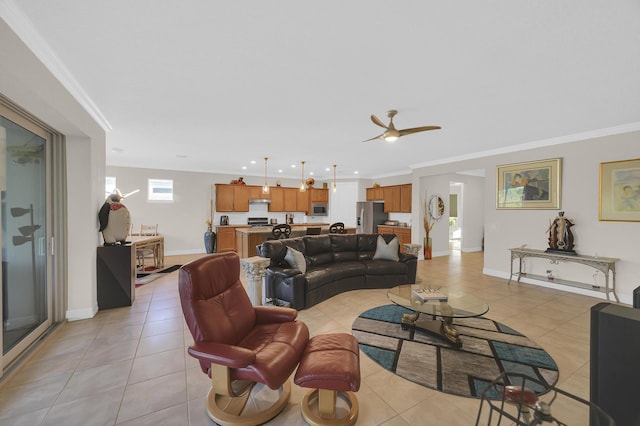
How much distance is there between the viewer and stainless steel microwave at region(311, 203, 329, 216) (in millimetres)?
9914

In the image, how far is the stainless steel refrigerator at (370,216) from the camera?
8.96 meters

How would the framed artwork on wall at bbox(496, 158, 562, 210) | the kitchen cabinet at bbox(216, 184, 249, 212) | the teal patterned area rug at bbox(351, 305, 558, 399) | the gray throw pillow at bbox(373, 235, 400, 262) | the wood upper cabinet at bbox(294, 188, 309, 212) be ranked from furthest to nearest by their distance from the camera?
1. the wood upper cabinet at bbox(294, 188, 309, 212)
2. the kitchen cabinet at bbox(216, 184, 249, 212)
3. the gray throw pillow at bbox(373, 235, 400, 262)
4. the framed artwork on wall at bbox(496, 158, 562, 210)
5. the teal patterned area rug at bbox(351, 305, 558, 399)

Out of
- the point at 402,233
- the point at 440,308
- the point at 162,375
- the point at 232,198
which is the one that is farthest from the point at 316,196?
the point at 162,375

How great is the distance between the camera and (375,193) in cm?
927

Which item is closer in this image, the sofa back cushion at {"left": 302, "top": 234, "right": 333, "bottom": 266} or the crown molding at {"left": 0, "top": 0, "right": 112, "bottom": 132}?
the crown molding at {"left": 0, "top": 0, "right": 112, "bottom": 132}

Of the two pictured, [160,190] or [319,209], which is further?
[319,209]

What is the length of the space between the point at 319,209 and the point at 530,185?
6.48 m

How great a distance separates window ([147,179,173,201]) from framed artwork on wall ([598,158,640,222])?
9.77 m

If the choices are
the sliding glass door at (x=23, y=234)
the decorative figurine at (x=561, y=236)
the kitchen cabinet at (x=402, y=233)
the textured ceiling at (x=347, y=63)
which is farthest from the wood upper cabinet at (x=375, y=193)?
the sliding glass door at (x=23, y=234)

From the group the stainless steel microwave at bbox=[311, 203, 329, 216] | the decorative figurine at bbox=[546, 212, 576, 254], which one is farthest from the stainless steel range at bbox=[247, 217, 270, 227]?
the decorative figurine at bbox=[546, 212, 576, 254]

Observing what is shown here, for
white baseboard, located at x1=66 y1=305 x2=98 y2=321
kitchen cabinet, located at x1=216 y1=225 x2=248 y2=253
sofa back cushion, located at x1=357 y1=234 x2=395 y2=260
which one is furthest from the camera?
kitchen cabinet, located at x1=216 y1=225 x2=248 y2=253

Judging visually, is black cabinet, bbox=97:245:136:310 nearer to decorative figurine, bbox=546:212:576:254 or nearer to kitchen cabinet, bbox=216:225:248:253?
kitchen cabinet, bbox=216:225:248:253

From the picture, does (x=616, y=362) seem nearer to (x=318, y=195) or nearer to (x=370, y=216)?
(x=370, y=216)

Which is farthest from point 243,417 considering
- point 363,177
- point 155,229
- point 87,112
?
point 363,177
